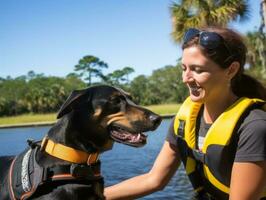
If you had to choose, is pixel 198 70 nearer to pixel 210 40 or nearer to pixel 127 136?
pixel 210 40

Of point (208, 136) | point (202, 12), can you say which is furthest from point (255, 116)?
point (202, 12)

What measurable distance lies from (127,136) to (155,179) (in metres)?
0.38

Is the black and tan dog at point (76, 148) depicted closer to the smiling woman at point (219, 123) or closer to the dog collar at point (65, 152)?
the dog collar at point (65, 152)

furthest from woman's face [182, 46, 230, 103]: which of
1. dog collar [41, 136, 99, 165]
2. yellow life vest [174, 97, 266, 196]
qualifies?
dog collar [41, 136, 99, 165]

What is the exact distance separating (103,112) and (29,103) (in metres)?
65.4

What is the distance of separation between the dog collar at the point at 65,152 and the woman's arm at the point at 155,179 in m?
0.35

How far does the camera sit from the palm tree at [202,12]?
59.5 ft

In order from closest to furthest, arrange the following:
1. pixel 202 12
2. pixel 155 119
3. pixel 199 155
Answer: pixel 199 155
pixel 155 119
pixel 202 12

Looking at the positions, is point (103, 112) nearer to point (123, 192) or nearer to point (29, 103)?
point (123, 192)

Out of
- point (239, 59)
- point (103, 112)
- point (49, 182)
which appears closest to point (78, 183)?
point (49, 182)

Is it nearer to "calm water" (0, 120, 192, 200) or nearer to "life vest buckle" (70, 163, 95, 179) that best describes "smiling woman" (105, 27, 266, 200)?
"life vest buckle" (70, 163, 95, 179)

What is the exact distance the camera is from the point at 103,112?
378 centimetres

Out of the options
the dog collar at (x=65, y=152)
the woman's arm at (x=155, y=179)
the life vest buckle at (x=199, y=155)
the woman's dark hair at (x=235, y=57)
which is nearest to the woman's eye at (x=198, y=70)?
the woman's dark hair at (x=235, y=57)

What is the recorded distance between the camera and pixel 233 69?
334 cm
